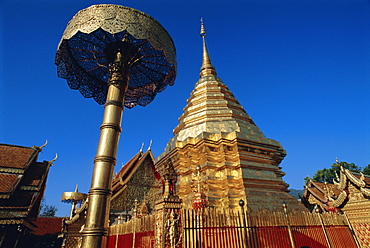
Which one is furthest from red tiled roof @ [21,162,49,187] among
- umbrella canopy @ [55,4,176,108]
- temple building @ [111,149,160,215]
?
umbrella canopy @ [55,4,176,108]

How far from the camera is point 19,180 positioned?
512 inches

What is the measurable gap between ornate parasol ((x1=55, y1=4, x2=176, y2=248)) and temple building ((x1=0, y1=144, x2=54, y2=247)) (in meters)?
7.77

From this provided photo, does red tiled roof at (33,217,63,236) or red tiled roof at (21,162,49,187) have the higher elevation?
red tiled roof at (21,162,49,187)

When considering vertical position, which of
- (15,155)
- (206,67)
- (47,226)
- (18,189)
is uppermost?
(206,67)

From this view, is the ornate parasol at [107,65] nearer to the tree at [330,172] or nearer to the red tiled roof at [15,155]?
the red tiled roof at [15,155]

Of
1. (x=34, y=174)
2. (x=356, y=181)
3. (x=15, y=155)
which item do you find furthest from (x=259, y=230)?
(x=15, y=155)

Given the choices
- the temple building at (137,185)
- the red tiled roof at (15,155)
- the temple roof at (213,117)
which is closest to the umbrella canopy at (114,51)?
the temple roof at (213,117)

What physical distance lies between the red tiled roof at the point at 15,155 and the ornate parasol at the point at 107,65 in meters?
9.14

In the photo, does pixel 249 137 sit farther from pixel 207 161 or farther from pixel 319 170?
pixel 319 170

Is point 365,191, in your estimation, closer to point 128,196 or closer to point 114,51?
point 114,51

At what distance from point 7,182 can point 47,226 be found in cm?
846

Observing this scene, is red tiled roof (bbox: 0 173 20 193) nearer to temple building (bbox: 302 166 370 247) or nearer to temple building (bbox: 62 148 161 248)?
temple building (bbox: 62 148 161 248)

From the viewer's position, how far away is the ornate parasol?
528cm

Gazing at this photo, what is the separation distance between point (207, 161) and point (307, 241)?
5012 mm
